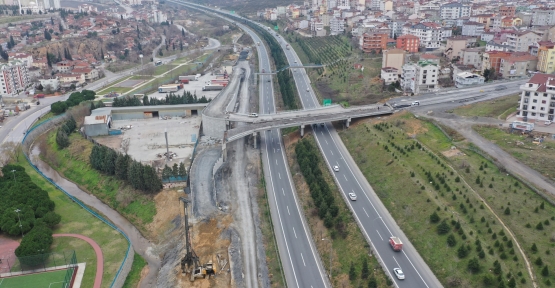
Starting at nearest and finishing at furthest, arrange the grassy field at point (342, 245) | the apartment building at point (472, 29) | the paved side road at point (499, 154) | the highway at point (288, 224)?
1. the grassy field at point (342, 245)
2. the highway at point (288, 224)
3. the paved side road at point (499, 154)
4. the apartment building at point (472, 29)

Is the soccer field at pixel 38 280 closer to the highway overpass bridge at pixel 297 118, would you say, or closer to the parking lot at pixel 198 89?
the highway overpass bridge at pixel 297 118

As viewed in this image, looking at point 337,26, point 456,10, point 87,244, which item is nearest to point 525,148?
point 87,244

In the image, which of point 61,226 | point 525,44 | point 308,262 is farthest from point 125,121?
point 525,44

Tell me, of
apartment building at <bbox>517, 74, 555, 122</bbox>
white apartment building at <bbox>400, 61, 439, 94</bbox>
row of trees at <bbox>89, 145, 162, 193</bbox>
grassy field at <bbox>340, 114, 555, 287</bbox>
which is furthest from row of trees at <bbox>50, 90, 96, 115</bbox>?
apartment building at <bbox>517, 74, 555, 122</bbox>

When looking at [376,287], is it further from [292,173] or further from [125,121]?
[125,121]

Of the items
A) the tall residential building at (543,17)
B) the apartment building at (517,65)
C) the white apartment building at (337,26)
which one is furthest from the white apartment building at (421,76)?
the white apartment building at (337,26)

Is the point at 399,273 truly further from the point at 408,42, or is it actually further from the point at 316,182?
the point at 408,42
